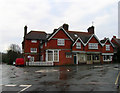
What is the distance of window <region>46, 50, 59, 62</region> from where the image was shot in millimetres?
28594

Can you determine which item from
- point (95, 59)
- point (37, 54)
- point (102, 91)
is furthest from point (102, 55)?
point (102, 91)

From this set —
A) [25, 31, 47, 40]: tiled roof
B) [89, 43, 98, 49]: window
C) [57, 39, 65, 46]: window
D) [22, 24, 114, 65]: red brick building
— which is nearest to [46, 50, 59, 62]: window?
[22, 24, 114, 65]: red brick building

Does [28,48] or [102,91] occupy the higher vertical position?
[28,48]

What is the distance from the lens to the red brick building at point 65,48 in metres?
29.0

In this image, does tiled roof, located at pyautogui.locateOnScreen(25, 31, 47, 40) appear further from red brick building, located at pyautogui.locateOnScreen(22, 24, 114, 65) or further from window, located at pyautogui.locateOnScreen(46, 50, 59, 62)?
window, located at pyautogui.locateOnScreen(46, 50, 59, 62)

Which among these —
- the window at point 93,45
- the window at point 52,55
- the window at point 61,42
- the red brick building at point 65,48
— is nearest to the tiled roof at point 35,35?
the red brick building at point 65,48

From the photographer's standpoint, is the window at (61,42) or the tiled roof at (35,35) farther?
the tiled roof at (35,35)

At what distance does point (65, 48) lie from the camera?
29.8m

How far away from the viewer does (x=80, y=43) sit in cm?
3166

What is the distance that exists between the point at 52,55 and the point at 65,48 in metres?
3.90

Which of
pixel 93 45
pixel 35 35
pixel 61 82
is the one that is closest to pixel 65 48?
pixel 93 45

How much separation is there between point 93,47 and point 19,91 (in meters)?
29.0

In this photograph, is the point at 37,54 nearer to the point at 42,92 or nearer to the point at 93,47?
the point at 93,47

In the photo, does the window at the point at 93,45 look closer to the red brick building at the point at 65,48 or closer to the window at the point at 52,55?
the red brick building at the point at 65,48
